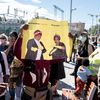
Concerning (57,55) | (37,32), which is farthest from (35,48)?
(57,55)

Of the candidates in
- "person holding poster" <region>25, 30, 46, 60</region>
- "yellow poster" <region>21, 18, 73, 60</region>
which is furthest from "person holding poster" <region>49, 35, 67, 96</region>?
"person holding poster" <region>25, 30, 46, 60</region>

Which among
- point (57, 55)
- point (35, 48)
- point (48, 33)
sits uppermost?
point (48, 33)

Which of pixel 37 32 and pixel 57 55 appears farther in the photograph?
pixel 57 55

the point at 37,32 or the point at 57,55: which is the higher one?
the point at 37,32

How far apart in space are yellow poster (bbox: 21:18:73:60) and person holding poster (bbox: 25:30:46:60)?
0.04m

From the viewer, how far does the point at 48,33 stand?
5.09m

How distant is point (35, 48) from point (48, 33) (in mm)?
277

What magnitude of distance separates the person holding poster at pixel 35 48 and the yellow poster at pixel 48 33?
0.13 feet

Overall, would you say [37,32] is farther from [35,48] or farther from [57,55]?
[57,55]

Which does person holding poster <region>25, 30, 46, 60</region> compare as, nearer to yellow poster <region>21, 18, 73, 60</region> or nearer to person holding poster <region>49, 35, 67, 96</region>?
yellow poster <region>21, 18, 73, 60</region>

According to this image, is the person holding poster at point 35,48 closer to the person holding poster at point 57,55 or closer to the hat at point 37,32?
the hat at point 37,32

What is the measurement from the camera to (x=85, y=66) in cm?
725

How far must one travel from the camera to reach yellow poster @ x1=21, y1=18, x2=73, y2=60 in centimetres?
491

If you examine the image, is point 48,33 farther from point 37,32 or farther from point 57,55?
point 57,55
